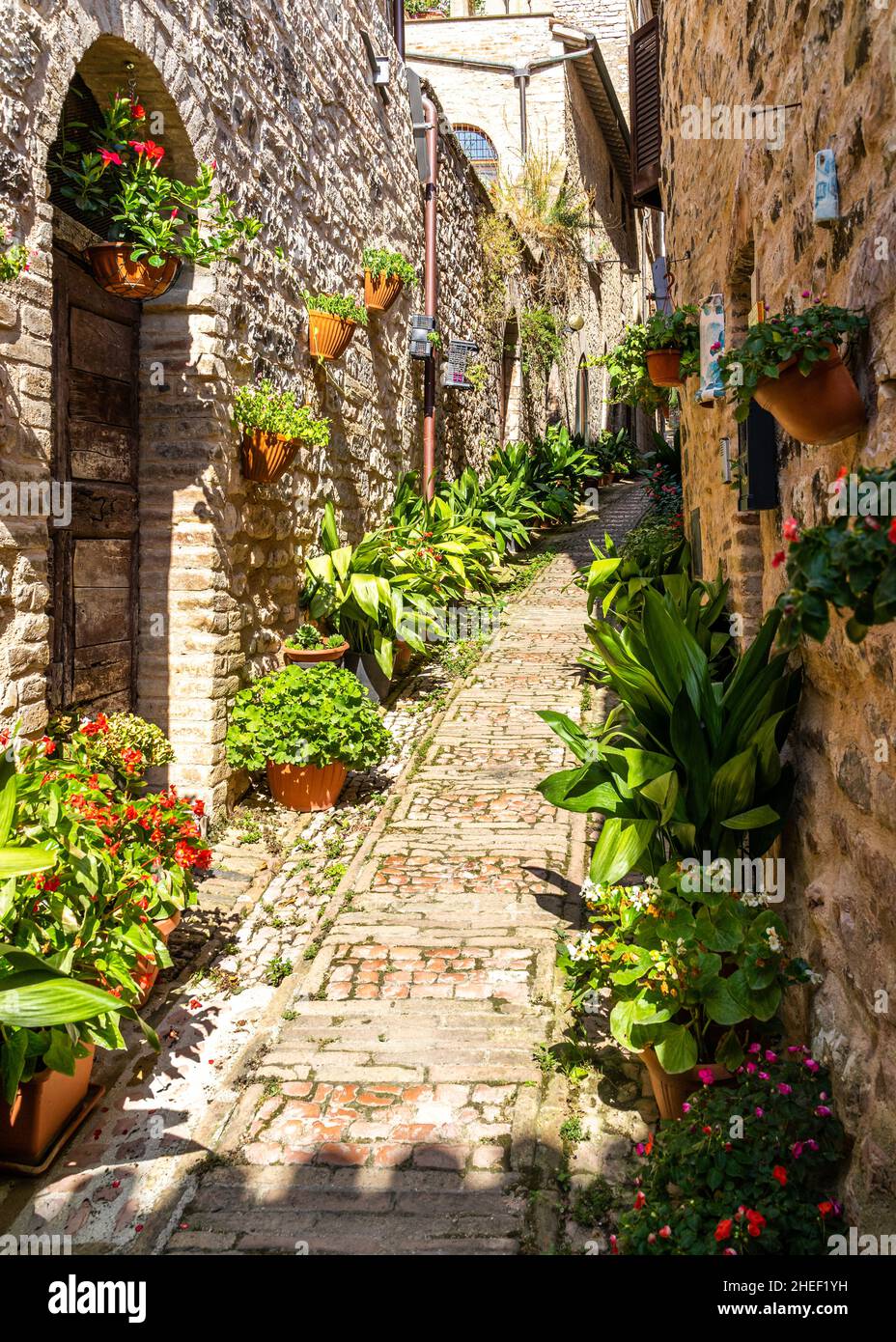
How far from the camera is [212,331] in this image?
16.4ft

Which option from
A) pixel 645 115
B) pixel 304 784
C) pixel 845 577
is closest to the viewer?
pixel 845 577

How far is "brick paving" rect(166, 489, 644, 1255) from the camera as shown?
8.86 feet

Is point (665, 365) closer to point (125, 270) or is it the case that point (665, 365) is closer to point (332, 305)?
point (332, 305)

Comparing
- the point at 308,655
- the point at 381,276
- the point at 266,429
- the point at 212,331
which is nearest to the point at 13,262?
the point at 212,331

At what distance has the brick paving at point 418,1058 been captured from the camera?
2.70 metres

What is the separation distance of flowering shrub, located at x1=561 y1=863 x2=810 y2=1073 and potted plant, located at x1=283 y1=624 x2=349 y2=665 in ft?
10.9

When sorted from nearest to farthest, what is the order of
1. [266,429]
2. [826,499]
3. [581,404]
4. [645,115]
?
1. [826,499]
2. [266,429]
3. [645,115]
4. [581,404]

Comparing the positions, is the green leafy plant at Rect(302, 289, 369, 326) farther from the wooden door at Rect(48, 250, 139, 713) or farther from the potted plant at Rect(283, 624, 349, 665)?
the potted plant at Rect(283, 624, 349, 665)

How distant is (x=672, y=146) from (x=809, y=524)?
4.67 meters

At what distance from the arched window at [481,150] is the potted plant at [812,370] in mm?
15337

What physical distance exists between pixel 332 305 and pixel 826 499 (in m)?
4.52

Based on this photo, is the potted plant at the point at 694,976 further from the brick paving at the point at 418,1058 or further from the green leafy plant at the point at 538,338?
the green leafy plant at the point at 538,338

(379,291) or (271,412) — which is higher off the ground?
(379,291)

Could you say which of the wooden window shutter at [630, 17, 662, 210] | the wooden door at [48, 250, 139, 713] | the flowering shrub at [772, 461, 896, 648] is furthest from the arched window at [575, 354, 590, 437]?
the flowering shrub at [772, 461, 896, 648]
